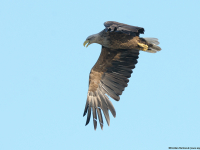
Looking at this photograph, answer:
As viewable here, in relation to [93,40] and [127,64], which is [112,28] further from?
[127,64]

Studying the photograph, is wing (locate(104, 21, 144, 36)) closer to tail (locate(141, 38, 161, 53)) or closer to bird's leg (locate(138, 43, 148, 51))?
bird's leg (locate(138, 43, 148, 51))

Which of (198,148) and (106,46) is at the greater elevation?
(106,46)

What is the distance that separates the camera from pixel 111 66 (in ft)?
36.1

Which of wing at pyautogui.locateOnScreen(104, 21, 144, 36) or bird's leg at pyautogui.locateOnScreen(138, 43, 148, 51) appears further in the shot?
bird's leg at pyautogui.locateOnScreen(138, 43, 148, 51)

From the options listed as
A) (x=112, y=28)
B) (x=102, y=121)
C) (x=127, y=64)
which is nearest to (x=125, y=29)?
(x=112, y=28)

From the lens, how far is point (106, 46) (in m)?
10.3

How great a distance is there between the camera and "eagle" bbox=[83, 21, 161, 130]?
32.9ft

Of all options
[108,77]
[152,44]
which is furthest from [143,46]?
[108,77]

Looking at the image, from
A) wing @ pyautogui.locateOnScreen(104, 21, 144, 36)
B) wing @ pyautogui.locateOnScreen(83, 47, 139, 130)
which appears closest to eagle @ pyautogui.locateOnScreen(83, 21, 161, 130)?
wing @ pyautogui.locateOnScreen(83, 47, 139, 130)

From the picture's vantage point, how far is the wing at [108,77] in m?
10.5

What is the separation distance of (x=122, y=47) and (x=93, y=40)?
883 millimetres

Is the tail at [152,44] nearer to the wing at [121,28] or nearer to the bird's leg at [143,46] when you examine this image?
the bird's leg at [143,46]

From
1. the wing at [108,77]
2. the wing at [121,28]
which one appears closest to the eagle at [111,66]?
the wing at [108,77]

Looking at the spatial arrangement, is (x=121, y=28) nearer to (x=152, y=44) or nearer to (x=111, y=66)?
(x=152, y=44)
